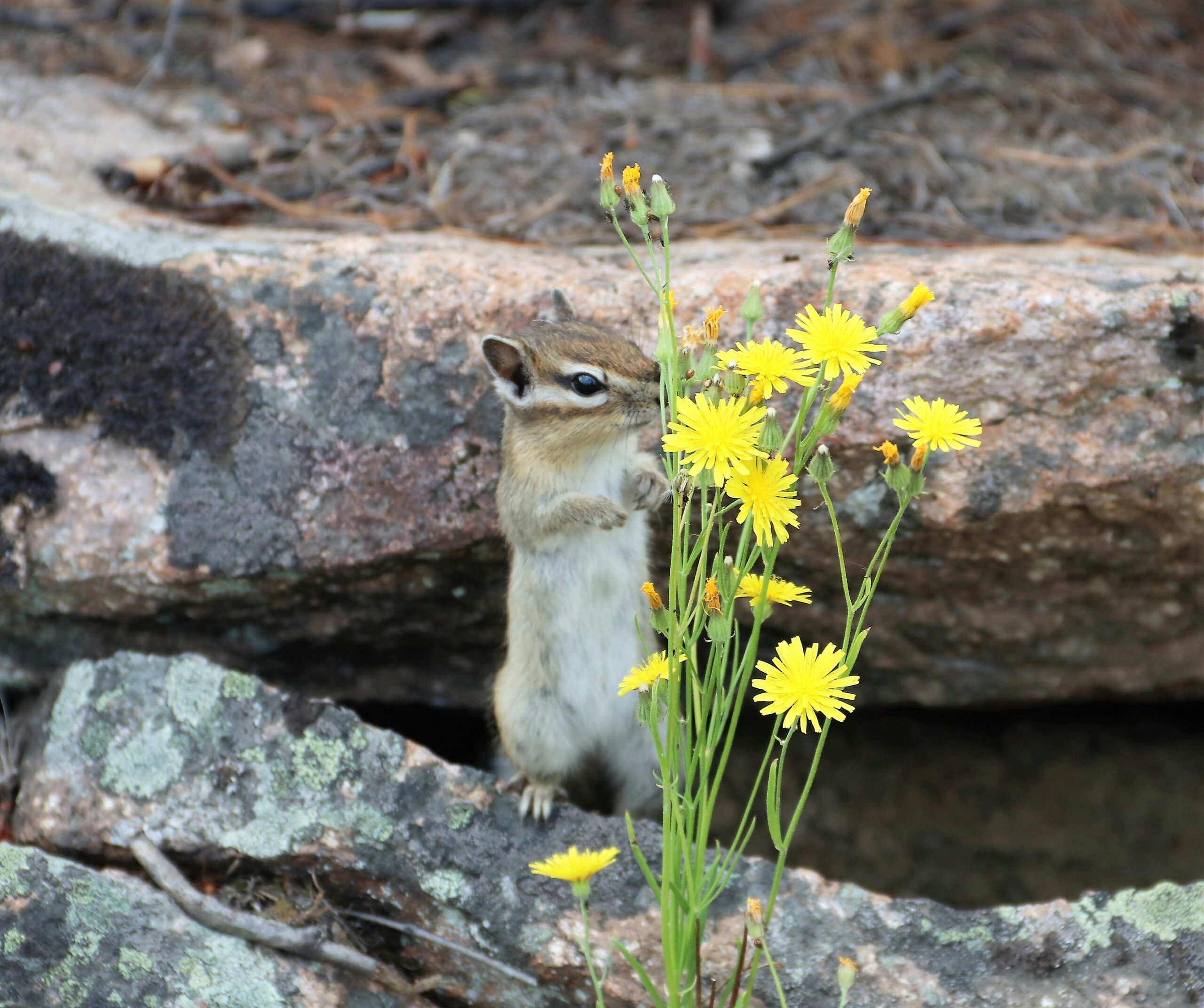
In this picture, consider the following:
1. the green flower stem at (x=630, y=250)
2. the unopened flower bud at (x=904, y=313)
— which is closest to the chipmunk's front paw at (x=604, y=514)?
the green flower stem at (x=630, y=250)

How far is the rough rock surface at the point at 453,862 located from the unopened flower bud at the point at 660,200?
1744mm

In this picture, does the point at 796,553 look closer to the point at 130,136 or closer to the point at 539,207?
the point at 539,207

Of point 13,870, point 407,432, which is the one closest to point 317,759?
point 13,870

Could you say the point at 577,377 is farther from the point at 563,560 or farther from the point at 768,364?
the point at 768,364

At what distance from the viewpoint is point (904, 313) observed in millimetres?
2277

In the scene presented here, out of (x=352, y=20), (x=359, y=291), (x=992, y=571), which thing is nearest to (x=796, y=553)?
(x=992, y=571)

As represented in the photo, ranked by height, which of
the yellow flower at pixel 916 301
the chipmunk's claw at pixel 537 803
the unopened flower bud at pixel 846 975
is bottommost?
the chipmunk's claw at pixel 537 803

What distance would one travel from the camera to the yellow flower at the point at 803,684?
7.49 ft

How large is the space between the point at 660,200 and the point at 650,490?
1.23 m

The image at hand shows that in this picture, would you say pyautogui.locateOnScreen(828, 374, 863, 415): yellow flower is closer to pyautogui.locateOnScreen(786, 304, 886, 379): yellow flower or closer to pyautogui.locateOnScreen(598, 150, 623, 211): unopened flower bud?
pyautogui.locateOnScreen(786, 304, 886, 379): yellow flower

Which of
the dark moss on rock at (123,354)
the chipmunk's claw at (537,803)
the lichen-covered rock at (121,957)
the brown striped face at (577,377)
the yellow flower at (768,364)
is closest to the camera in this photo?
the yellow flower at (768,364)

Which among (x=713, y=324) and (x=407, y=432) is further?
(x=407, y=432)

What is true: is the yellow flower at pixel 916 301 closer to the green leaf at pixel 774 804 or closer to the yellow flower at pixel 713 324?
the yellow flower at pixel 713 324

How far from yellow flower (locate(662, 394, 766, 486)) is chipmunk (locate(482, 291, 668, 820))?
1.14m
